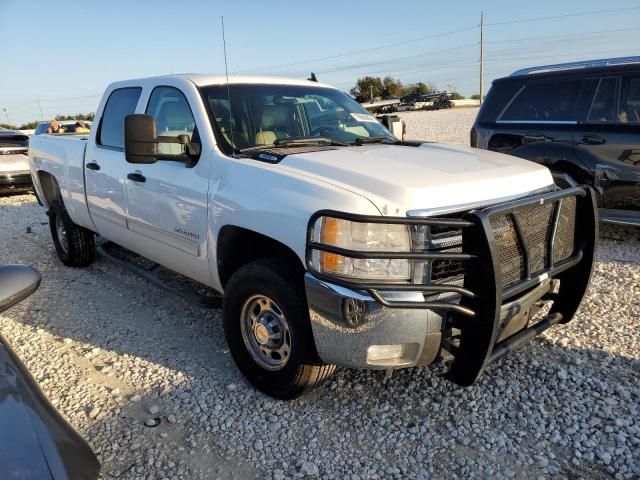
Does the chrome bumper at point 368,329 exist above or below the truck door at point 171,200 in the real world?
below

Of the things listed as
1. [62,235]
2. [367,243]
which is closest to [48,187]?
[62,235]

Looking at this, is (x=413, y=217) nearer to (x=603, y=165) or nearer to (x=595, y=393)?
(x=595, y=393)

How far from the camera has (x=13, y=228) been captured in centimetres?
805

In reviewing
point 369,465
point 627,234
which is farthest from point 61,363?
point 627,234

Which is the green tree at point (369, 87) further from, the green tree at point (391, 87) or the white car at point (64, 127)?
the white car at point (64, 127)

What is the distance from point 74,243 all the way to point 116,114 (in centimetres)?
175

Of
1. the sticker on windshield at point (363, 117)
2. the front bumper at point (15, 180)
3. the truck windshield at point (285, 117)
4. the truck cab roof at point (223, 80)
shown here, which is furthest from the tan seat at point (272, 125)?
the front bumper at point (15, 180)

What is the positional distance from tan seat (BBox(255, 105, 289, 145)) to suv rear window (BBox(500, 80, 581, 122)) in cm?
375

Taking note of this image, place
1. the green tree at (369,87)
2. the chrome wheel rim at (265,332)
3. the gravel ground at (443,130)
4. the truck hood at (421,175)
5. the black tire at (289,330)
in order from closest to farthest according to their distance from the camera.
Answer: the truck hood at (421,175) → the black tire at (289,330) → the chrome wheel rim at (265,332) → the gravel ground at (443,130) → the green tree at (369,87)

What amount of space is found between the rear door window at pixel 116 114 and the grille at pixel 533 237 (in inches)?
129

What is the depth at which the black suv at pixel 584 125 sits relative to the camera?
18.3ft

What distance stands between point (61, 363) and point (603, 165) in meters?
5.67

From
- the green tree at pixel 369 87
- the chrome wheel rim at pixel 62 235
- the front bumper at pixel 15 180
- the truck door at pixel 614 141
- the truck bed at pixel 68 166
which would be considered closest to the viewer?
the truck bed at pixel 68 166

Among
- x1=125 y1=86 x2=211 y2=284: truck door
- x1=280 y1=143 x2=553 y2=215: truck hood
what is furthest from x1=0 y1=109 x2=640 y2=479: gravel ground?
x1=280 y1=143 x2=553 y2=215: truck hood
